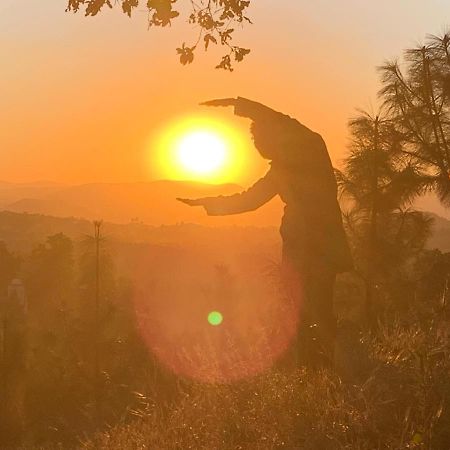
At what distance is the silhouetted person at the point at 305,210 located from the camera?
7.71 metres

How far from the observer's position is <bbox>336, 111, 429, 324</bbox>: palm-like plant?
714 inches

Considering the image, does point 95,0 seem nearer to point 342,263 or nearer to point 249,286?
point 342,263

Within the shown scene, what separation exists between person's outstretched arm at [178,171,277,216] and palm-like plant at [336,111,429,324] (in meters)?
10.5

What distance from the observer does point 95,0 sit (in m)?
5.28

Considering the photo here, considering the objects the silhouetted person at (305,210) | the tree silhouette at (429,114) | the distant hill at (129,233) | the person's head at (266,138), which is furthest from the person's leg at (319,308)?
the distant hill at (129,233)

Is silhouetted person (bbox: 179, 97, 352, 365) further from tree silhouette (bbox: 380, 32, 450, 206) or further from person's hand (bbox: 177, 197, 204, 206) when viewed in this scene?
tree silhouette (bbox: 380, 32, 450, 206)

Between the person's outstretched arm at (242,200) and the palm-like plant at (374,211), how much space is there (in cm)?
1046

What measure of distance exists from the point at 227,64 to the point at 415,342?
3342 mm

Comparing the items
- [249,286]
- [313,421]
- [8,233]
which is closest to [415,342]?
[313,421]

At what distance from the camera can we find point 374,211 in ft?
60.5

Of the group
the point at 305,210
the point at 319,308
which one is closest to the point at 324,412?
the point at 319,308

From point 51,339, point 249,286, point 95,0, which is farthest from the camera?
point 249,286

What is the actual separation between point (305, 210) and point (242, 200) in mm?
893

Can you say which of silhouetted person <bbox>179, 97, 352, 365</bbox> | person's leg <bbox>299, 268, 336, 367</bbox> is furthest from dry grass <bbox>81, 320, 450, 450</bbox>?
silhouetted person <bbox>179, 97, 352, 365</bbox>
